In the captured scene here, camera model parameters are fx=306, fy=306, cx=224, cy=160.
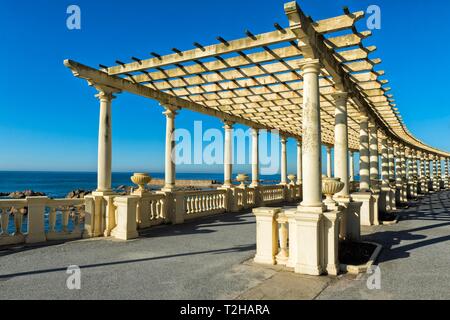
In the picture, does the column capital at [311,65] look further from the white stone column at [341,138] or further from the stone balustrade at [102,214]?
the stone balustrade at [102,214]

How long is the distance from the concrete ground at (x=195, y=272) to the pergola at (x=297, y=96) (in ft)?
2.82

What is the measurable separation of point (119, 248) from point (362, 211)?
9.24 m

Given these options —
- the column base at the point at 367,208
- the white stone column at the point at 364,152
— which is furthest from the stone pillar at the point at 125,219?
the white stone column at the point at 364,152

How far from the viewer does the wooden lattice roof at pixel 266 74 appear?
22.6 feet

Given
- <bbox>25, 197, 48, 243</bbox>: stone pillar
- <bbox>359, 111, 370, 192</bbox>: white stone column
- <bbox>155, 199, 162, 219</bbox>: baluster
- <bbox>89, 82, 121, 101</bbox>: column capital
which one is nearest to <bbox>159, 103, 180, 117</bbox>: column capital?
<bbox>89, 82, 121, 101</bbox>: column capital

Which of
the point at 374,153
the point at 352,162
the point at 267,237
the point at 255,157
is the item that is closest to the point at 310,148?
the point at 267,237

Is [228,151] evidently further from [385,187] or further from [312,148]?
[312,148]

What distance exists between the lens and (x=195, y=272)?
612cm
